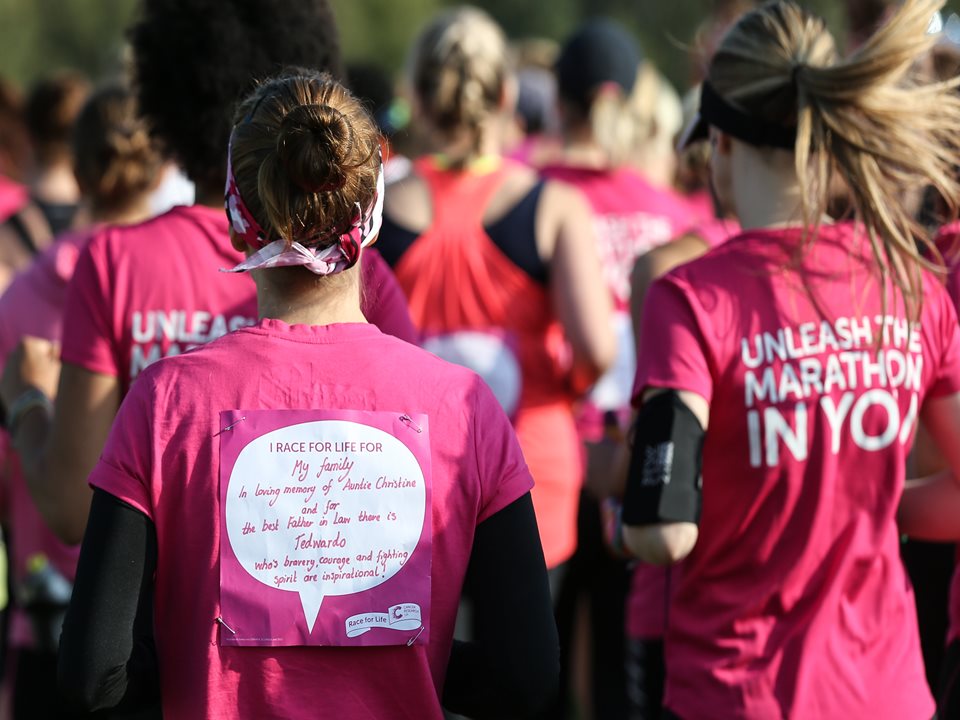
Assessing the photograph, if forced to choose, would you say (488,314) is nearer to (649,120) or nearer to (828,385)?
(828,385)

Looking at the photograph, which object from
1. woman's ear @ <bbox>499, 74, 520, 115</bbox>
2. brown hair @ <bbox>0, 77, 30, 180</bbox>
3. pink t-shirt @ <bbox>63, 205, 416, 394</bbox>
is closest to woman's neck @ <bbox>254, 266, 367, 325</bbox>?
pink t-shirt @ <bbox>63, 205, 416, 394</bbox>

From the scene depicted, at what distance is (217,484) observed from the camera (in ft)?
6.34

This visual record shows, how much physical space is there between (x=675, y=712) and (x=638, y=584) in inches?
27.9

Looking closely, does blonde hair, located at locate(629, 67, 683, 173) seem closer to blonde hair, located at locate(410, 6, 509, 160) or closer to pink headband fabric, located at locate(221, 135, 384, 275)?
blonde hair, located at locate(410, 6, 509, 160)

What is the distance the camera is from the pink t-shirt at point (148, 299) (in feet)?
8.54

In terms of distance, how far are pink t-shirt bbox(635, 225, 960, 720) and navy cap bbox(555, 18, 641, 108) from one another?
2.45 meters

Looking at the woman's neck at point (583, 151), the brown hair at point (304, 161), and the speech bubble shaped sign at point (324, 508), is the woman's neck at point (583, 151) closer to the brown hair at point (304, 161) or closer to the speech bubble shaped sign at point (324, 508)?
the brown hair at point (304, 161)

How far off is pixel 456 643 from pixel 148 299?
0.96m

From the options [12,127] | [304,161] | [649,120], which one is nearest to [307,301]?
[304,161]

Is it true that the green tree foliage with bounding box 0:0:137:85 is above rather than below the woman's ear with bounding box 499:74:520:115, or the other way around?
above

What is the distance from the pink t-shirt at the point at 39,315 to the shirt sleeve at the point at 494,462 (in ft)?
4.48

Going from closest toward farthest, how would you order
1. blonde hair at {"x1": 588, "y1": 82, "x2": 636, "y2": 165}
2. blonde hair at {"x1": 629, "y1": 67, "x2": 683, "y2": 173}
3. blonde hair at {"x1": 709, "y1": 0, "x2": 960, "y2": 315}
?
1. blonde hair at {"x1": 709, "y1": 0, "x2": 960, "y2": 315}
2. blonde hair at {"x1": 588, "y1": 82, "x2": 636, "y2": 165}
3. blonde hair at {"x1": 629, "y1": 67, "x2": 683, "y2": 173}

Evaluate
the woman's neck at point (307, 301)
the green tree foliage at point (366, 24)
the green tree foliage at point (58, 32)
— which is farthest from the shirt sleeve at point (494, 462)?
the green tree foliage at point (58, 32)

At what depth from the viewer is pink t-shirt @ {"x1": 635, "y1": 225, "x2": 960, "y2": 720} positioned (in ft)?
7.93
